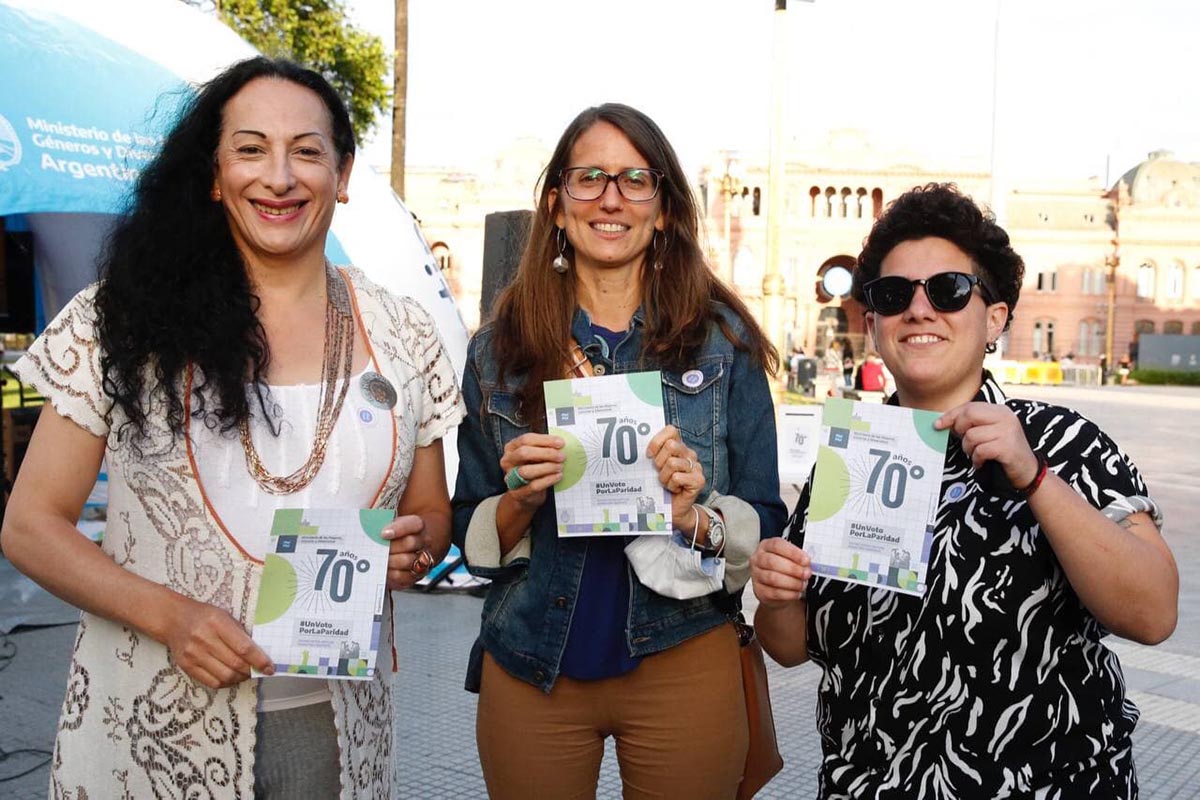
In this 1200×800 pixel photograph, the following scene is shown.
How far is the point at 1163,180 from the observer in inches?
2557

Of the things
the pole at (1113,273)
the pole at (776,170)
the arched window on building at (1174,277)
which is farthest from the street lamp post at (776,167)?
the arched window on building at (1174,277)

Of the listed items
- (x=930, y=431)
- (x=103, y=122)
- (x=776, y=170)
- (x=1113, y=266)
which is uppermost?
(x=1113, y=266)

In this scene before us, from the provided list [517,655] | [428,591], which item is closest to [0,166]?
[428,591]

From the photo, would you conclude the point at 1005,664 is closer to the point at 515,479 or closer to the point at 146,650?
the point at 515,479

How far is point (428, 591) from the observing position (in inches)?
293

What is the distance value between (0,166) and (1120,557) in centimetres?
646

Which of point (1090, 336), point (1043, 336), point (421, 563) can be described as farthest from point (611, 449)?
point (1090, 336)

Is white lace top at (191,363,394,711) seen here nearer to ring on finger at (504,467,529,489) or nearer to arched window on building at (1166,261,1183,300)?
ring on finger at (504,467,529,489)

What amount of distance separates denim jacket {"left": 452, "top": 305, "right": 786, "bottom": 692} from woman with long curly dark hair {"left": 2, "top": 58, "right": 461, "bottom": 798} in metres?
0.33

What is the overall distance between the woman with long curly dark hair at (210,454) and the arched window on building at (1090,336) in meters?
64.4

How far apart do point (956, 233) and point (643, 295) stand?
2.49 feet

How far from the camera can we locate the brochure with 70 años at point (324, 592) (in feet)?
6.24

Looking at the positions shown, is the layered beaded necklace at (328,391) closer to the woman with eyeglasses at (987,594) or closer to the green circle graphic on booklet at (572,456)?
the green circle graphic on booklet at (572,456)

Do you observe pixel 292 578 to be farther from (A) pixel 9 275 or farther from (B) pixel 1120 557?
(A) pixel 9 275
